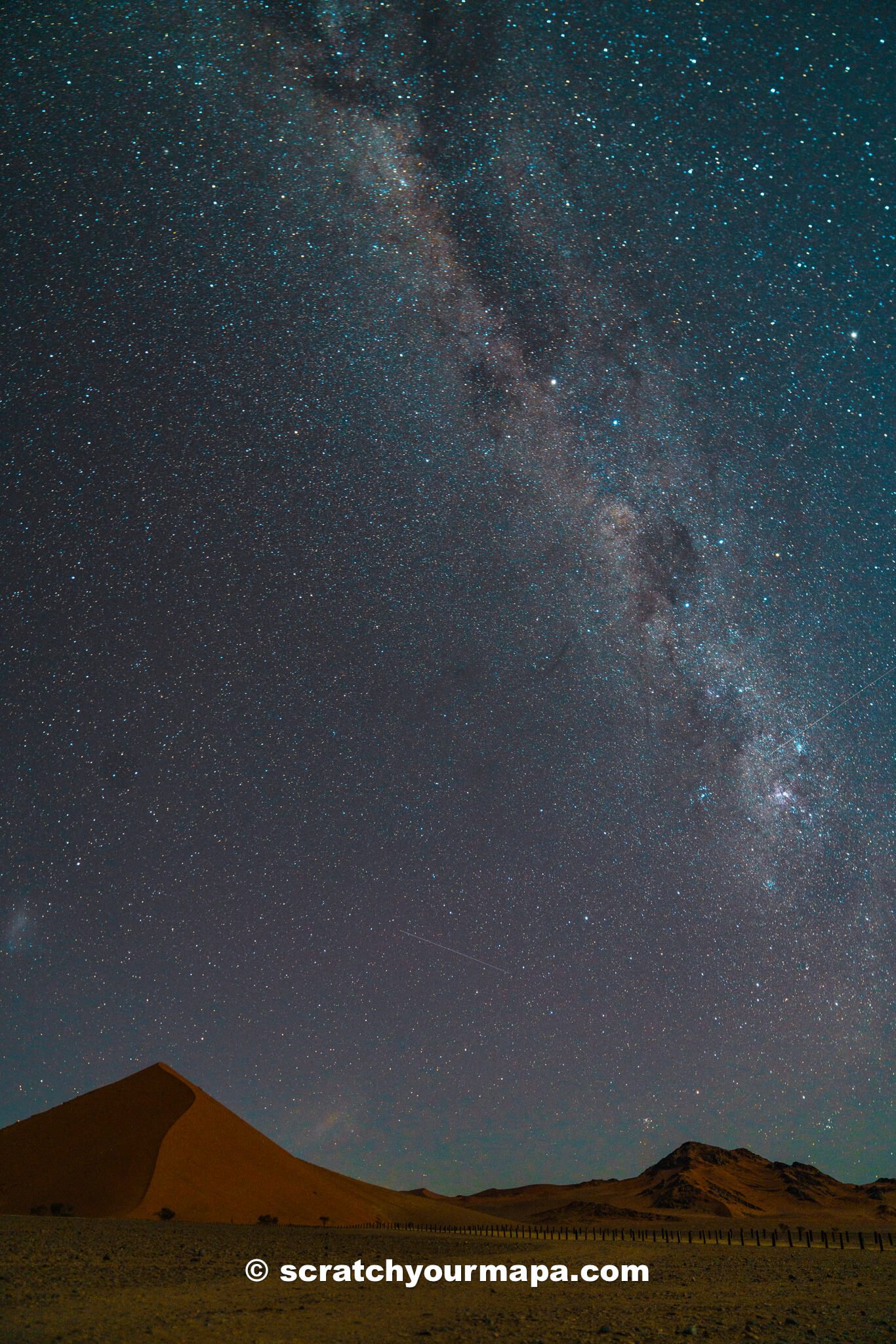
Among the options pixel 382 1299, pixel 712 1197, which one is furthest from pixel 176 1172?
pixel 712 1197

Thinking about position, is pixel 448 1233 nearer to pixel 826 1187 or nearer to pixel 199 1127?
pixel 199 1127

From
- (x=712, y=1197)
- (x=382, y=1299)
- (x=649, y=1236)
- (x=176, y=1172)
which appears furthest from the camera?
(x=712, y=1197)

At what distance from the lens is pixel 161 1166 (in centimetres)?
5234

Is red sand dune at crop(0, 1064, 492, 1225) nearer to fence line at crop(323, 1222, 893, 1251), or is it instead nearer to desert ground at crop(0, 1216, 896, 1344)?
fence line at crop(323, 1222, 893, 1251)

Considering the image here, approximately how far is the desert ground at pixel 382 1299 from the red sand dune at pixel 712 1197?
69.8 m

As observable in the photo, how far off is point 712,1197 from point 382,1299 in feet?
397

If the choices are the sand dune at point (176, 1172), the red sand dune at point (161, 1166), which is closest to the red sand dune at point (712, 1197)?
the sand dune at point (176, 1172)

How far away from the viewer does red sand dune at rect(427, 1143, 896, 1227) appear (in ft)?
331

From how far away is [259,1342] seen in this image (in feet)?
38.7

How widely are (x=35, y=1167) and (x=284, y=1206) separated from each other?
16049 mm

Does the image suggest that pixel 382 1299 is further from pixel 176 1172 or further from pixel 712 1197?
pixel 712 1197

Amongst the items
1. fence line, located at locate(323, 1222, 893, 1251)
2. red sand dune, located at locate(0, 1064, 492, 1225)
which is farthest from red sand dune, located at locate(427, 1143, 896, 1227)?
red sand dune, located at locate(0, 1064, 492, 1225)

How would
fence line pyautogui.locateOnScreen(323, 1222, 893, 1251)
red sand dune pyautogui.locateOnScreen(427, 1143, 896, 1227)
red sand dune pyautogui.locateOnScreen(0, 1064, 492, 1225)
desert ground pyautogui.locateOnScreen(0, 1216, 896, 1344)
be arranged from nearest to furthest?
1. desert ground pyautogui.locateOnScreen(0, 1216, 896, 1344)
2. fence line pyautogui.locateOnScreen(323, 1222, 893, 1251)
3. red sand dune pyautogui.locateOnScreen(0, 1064, 492, 1225)
4. red sand dune pyautogui.locateOnScreen(427, 1143, 896, 1227)

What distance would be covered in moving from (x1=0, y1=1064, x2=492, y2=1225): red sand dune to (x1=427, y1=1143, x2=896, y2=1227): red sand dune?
125 ft
